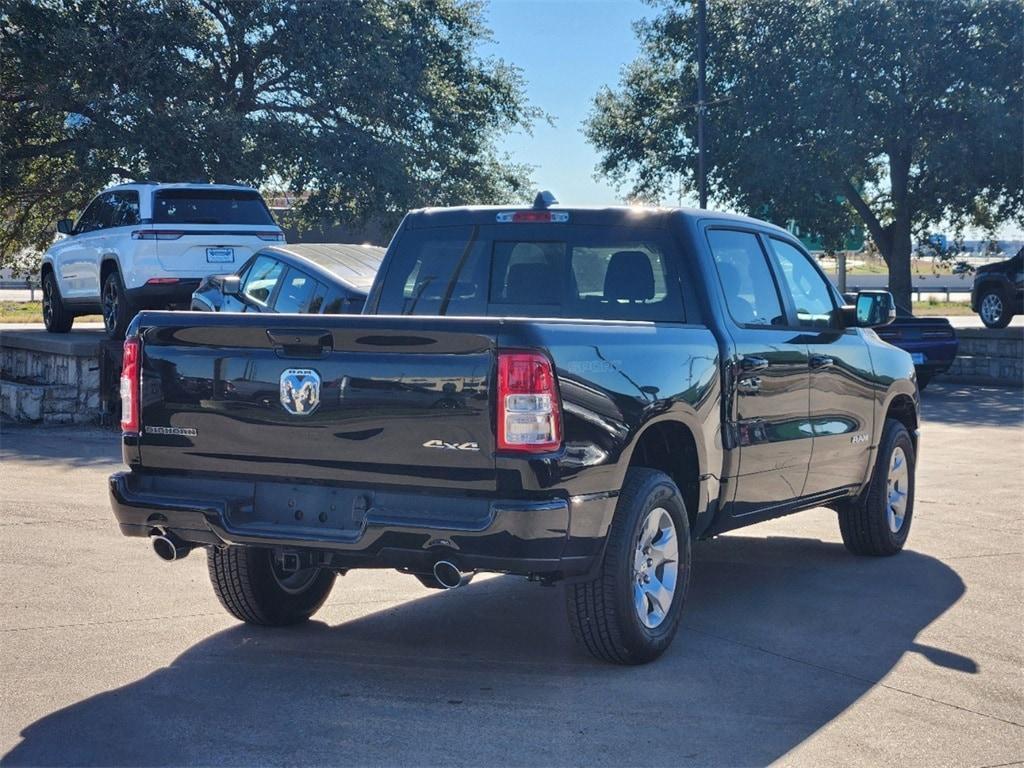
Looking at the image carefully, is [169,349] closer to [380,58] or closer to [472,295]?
[472,295]

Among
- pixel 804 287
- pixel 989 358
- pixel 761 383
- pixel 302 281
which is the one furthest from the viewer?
pixel 989 358

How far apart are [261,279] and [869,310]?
6784 mm

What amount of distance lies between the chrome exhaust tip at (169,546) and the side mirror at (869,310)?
152 inches

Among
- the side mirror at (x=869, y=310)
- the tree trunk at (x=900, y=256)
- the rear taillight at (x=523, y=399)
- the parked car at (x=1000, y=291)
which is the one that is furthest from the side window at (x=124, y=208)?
the tree trunk at (x=900, y=256)

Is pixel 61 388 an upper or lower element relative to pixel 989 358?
lower

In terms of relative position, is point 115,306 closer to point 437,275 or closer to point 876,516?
point 437,275

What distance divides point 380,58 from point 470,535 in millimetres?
22694

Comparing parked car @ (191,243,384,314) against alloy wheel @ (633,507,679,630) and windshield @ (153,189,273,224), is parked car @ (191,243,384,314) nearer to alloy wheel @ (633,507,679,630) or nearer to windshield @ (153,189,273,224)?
windshield @ (153,189,273,224)

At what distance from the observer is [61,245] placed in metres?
17.4

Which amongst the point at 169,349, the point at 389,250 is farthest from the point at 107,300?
the point at 169,349

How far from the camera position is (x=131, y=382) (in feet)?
19.2

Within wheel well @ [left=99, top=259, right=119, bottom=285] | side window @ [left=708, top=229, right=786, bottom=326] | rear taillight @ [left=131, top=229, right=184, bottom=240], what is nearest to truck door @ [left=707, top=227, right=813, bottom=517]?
side window @ [left=708, top=229, right=786, bottom=326]

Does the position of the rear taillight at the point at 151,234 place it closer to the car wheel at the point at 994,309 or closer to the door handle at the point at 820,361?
the door handle at the point at 820,361

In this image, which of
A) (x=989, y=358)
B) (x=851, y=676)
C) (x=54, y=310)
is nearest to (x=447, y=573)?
(x=851, y=676)
